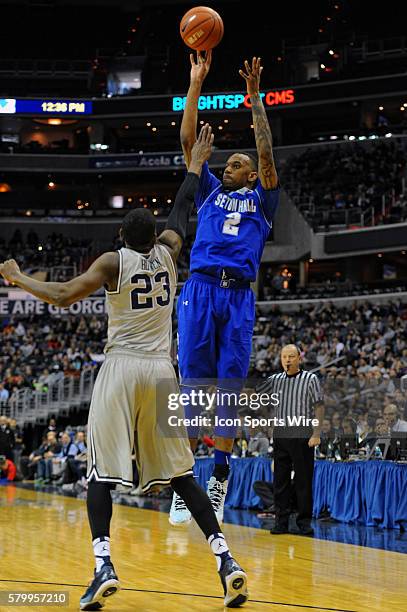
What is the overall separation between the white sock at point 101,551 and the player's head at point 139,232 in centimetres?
187

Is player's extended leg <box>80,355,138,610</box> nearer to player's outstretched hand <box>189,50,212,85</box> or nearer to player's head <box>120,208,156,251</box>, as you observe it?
player's head <box>120,208,156,251</box>

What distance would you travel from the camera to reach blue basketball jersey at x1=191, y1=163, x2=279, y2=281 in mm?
6539

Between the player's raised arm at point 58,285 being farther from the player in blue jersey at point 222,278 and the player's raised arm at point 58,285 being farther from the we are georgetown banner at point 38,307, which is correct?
the we are georgetown banner at point 38,307

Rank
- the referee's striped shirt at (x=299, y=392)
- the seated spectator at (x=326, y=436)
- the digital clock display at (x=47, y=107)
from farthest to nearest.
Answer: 1. the digital clock display at (x=47, y=107)
2. the seated spectator at (x=326, y=436)
3. the referee's striped shirt at (x=299, y=392)

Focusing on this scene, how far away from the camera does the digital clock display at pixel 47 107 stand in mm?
41750

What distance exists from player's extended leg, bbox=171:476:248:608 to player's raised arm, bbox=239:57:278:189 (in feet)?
7.61

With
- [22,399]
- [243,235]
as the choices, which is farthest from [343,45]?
[243,235]

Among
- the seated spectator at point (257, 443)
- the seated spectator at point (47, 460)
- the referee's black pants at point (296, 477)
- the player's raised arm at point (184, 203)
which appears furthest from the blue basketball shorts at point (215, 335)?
the seated spectator at point (47, 460)

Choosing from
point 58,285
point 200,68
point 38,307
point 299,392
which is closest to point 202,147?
point 200,68

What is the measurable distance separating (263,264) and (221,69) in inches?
445

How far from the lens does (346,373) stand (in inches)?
806

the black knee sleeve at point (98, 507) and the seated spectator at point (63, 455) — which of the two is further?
the seated spectator at point (63, 455)

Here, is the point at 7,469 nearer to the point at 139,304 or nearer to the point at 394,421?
the point at 394,421

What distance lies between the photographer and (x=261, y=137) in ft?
21.8
